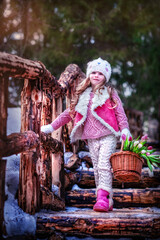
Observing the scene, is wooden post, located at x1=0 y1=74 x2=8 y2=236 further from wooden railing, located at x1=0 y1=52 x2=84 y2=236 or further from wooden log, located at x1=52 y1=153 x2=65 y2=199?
wooden log, located at x1=52 y1=153 x2=65 y2=199

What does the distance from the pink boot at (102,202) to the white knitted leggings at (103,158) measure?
5 centimetres

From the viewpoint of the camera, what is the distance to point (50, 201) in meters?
2.71

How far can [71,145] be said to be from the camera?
14.8 ft

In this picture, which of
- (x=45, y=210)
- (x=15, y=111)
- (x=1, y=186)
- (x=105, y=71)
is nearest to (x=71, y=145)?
(x=15, y=111)

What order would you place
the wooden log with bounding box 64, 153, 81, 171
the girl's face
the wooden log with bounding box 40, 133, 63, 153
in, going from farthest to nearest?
1. the wooden log with bounding box 64, 153, 81, 171
2. the girl's face
3. the wooden log with bounding box 40, 133, 63, 153

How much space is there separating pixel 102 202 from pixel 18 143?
1220 millimetres

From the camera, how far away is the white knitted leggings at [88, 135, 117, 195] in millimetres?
3104

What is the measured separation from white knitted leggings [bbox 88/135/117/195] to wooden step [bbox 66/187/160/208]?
0.72 ft

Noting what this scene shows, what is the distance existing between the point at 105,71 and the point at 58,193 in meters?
1.53

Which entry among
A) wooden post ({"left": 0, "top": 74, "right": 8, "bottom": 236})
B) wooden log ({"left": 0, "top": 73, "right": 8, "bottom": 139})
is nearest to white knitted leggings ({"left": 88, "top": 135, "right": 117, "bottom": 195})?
wooden post ({"left": 0, "top": 74, "right": 8, "bottom": 236})

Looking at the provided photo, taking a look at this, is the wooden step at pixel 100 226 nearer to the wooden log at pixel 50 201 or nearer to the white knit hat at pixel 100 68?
the wooden log at pixel 50 201

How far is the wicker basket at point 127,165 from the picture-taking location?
2.68 m

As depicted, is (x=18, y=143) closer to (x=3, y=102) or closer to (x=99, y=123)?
(x=3, y=102)

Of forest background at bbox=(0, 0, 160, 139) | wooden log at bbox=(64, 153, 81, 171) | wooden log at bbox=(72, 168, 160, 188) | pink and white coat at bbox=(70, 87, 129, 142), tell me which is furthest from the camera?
forest background at bbox=(0, 0, 160, 139)
